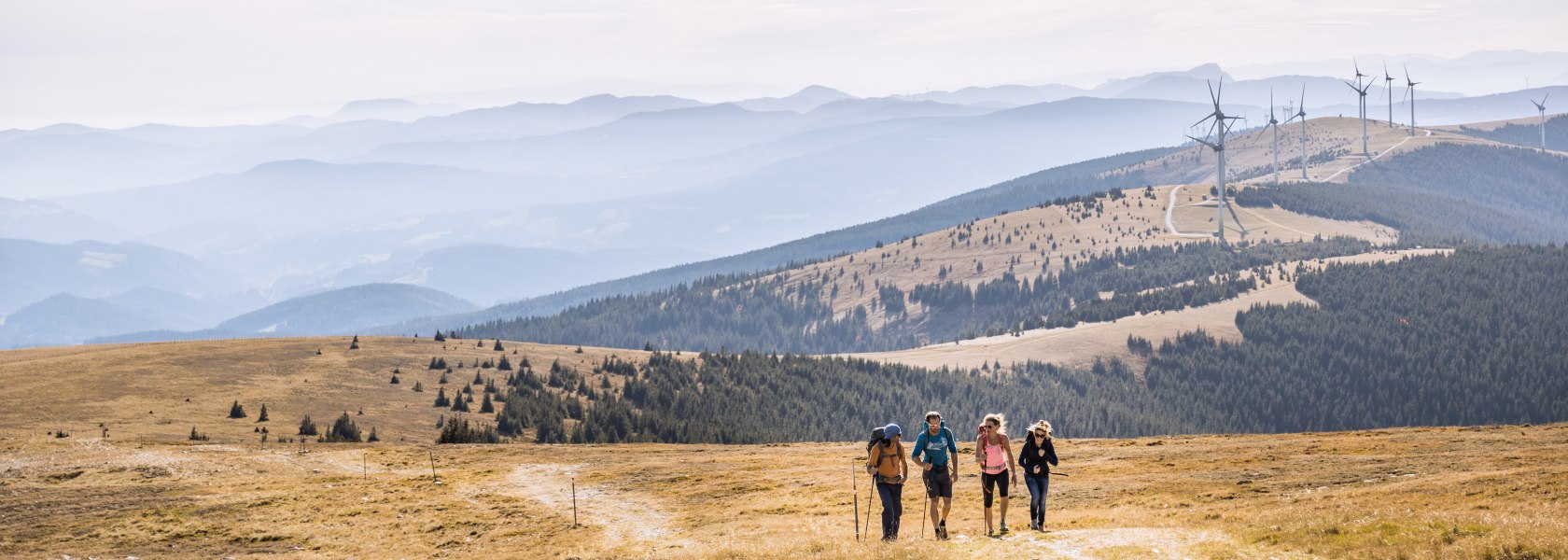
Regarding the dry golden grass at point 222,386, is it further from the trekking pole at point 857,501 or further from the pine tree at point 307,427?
the trekking pole at point 857,501

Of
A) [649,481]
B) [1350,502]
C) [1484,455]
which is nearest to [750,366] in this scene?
[649,481]

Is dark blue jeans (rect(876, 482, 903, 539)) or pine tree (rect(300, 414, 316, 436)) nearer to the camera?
dark blue jeans (rect(876, 482, 903, 539))

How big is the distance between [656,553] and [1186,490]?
21433 mm

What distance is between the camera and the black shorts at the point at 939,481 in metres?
36.2

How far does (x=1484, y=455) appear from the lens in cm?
5406

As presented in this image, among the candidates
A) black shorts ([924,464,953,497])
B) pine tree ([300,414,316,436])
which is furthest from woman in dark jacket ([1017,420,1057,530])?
pine tree ([300,414,316,436])

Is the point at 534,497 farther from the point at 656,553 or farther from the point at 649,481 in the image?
the point at 656,553

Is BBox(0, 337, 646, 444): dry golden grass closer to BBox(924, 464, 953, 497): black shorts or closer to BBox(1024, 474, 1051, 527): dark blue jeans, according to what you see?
BBox(924, 464, 953, 497): black shorts

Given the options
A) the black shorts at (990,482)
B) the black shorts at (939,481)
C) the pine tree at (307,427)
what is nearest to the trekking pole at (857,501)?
the black shorts at (939,481)

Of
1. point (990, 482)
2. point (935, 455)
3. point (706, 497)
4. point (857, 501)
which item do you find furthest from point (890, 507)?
point (706, 497)

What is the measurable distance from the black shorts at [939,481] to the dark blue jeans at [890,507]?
87 centimetres

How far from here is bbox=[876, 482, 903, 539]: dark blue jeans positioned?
3669 cm

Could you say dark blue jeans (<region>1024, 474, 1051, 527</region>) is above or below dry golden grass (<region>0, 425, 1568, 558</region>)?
above

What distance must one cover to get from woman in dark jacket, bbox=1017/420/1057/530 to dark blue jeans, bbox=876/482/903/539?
3.60 metres
